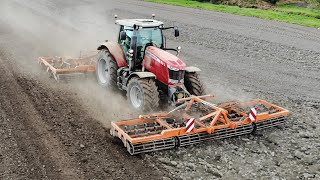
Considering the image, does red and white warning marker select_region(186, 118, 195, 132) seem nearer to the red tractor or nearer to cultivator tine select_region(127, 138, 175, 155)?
cultivator tine select_region(127, 138, 175, 155)

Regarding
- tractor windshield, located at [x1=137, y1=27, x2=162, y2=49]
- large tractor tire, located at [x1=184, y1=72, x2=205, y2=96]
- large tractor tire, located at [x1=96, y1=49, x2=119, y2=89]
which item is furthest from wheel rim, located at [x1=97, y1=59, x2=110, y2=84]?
large tractor tire, located at [x1=184, y1=72, x2=205, y2=96]

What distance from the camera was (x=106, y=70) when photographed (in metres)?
13.1

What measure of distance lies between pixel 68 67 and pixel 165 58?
4.87 meters

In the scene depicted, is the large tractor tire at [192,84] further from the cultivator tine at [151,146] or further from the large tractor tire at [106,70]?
the cultivator tine at [151,146]

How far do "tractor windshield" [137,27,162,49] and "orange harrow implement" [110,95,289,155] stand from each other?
225 centimetres

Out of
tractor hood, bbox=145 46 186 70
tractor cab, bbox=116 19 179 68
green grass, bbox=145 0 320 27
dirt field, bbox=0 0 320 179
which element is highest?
tractor cab, bbox=116 19 179 68

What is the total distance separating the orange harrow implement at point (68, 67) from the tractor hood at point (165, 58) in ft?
10.8

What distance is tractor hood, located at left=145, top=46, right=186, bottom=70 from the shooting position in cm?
1082

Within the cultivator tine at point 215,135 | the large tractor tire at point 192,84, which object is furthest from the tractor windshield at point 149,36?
the cultivator tine at point 215,135

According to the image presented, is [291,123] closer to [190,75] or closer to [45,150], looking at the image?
[190,75]

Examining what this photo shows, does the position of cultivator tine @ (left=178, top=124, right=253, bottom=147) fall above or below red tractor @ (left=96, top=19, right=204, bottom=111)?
below

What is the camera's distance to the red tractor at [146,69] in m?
10.8

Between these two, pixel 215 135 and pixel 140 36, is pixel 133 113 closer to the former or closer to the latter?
pixel 140 36

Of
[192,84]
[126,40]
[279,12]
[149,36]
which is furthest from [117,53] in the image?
[279,12]
